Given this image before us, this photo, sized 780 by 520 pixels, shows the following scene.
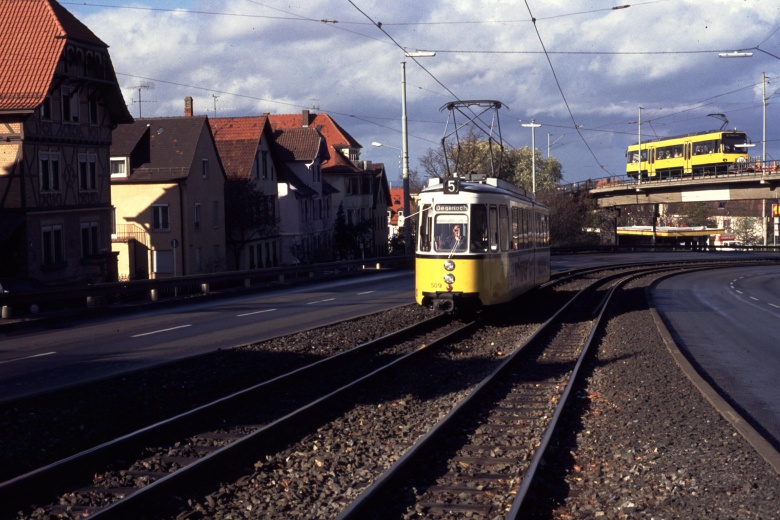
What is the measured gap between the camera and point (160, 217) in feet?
154

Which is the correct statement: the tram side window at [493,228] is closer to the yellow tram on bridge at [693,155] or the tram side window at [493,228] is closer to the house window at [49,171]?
the house window at [49,171]

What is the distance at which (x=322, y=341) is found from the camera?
1716 centimetres

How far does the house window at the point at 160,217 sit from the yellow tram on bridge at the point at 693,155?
39100mm

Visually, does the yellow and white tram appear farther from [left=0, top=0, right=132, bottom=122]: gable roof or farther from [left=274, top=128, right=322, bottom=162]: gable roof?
[left=274, top=128, right=322, bottom=162]: gable roof

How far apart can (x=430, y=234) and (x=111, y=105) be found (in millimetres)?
24737

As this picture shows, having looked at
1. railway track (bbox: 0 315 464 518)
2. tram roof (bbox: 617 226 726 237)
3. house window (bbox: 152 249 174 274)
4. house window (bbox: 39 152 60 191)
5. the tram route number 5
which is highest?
house window (bbox: 39 152 60 191)

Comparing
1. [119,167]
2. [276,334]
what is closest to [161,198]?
[119,167]

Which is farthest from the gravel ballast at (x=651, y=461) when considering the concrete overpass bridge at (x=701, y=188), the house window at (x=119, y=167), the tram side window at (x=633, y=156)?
the tram side window at (x=633, y=156)

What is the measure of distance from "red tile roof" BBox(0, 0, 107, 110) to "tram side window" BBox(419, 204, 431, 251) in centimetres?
1895

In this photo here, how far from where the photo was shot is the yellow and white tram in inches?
754

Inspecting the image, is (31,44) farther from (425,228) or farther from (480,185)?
(480,185)

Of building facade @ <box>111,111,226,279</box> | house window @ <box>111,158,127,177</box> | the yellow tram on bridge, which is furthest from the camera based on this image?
the yellow tram on bridge

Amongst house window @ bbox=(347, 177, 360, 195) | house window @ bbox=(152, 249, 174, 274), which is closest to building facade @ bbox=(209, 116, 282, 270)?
house window @ bbox=(152, 249, 174, 274)

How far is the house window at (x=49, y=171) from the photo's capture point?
34.6 meters
